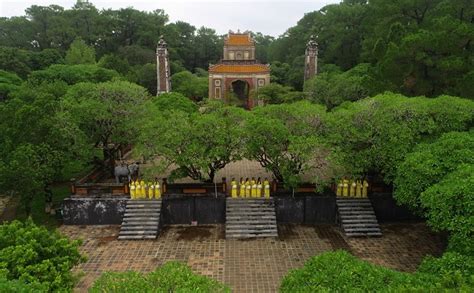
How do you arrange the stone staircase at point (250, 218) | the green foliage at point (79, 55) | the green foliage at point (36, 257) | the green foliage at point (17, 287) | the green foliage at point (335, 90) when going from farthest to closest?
the green foliage at point (79, 55), the green foliage at point (335, 90), the stone staircase at point (250, 218), the green foliage at point (36, 257), the green foliage at point (17, 287)

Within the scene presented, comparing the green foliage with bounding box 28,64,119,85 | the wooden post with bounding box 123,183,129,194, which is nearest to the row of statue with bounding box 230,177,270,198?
the wooden post with bounding box 123,183,129,194

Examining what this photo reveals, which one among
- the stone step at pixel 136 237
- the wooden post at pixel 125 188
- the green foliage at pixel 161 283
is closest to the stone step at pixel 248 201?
the stone step at pixel 136 237

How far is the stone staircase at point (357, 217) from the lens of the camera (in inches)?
499

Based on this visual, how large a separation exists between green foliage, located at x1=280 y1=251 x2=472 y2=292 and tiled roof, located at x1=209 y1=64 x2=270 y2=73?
26.0 metres

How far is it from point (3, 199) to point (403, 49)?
1697 centimetres

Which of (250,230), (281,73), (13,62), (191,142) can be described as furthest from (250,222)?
(13,62)

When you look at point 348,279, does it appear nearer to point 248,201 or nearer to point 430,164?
point 430,164

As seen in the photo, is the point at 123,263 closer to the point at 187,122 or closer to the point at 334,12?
the point at 187,122

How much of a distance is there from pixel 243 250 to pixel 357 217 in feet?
13.4

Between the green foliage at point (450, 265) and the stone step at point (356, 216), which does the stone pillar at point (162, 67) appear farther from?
the green foliage at point (450, 265)

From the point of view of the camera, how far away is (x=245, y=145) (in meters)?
13.1

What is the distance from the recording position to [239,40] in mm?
34844

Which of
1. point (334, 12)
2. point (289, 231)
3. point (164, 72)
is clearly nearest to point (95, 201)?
point (289, 231)

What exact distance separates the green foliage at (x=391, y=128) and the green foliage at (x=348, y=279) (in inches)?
226
